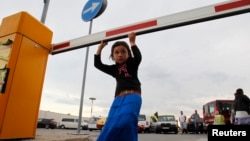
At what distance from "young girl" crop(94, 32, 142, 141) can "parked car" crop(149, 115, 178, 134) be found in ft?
52.2

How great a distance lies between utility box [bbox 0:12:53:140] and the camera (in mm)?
4160

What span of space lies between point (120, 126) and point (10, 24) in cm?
381

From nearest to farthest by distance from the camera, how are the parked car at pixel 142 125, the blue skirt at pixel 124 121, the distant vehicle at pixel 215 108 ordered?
Answer: 1. the blue skirt at pixel 124 121
2. the distant vehicle at pixel 215 108
3. the parked car at pixel 142 125

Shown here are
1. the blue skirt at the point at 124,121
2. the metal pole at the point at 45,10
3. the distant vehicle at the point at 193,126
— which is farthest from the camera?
the distant vehicle at the point at 193,126

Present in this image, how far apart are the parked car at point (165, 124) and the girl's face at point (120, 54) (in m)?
16.1

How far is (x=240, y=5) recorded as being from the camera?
3250 millimetres

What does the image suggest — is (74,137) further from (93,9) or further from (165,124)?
(165,124)

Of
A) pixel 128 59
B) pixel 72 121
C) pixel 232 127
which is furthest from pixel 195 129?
pixel 72 121

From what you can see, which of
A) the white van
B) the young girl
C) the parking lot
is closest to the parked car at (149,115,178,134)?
the parking lot

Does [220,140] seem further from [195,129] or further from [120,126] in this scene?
[195,129]

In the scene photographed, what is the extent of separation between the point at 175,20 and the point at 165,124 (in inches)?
595

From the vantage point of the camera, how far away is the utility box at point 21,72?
13.6 feet

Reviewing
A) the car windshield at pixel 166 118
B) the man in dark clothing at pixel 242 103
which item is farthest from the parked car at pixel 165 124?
the man in dark clothing at pixel 242 103

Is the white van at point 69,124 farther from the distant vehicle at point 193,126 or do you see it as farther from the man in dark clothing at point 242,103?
the man in dark clothing at point 242,103
